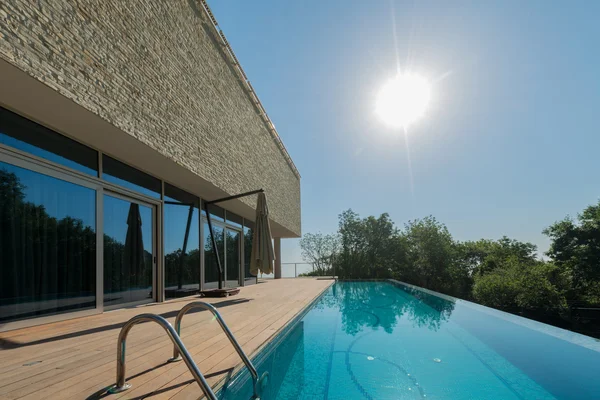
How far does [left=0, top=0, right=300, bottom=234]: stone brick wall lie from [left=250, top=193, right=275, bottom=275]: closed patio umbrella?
3.45 feet

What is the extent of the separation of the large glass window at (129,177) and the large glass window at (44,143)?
25cm

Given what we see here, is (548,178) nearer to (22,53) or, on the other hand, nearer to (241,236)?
(241,236)

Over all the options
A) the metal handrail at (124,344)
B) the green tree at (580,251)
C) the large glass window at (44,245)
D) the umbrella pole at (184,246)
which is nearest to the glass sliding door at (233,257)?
the umbrella pole at (184,246)

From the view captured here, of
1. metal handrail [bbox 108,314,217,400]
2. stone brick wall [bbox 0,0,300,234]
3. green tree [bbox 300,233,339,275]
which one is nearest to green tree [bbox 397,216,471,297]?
green tree [bbox 300,233,339,275]

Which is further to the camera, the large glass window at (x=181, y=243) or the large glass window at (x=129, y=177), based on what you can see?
the large glass window at (x=181, y=243)

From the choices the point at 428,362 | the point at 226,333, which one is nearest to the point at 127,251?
the point at 226,333

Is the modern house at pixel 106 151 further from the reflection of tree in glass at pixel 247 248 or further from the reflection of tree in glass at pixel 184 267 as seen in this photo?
the reflection of tree in glass at pixel 247 248

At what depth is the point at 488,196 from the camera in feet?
66.7

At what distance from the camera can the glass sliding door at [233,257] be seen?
9684 millimetres

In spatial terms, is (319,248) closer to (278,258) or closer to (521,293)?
(278,258)

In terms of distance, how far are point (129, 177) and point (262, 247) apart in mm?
2842

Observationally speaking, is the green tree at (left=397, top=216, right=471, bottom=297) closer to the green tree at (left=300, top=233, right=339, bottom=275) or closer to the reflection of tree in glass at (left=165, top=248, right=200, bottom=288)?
the green tree at (left=300, top=233, right=339, bottom=275)

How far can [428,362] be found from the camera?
3451mm

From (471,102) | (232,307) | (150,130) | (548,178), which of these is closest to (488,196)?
(548,178)
